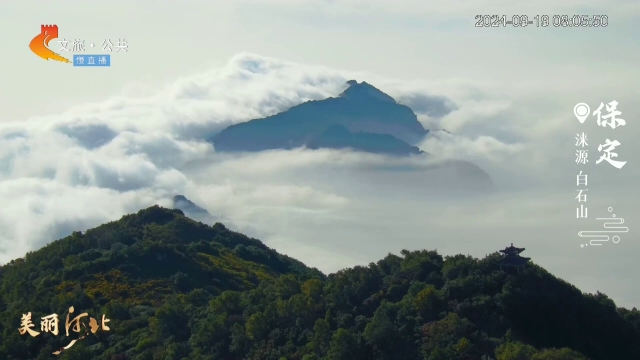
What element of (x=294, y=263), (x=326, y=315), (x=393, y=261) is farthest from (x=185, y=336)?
(x=294, y=263)

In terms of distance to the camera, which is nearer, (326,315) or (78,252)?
(326,315)

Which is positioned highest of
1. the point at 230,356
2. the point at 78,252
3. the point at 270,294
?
the point at 78,252

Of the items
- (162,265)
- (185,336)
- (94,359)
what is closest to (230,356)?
(185,336)

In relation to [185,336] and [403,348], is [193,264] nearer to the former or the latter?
[185,336]

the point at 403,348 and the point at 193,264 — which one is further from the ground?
the point at 193,264

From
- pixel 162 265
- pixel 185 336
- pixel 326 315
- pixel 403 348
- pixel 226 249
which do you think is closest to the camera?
pixel 403 348

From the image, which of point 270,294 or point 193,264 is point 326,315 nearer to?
point 270,294

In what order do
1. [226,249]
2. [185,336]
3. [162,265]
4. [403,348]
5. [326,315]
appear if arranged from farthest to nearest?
[226,249] → [162,265] → [185,336] → [326,315] → [403,348]
